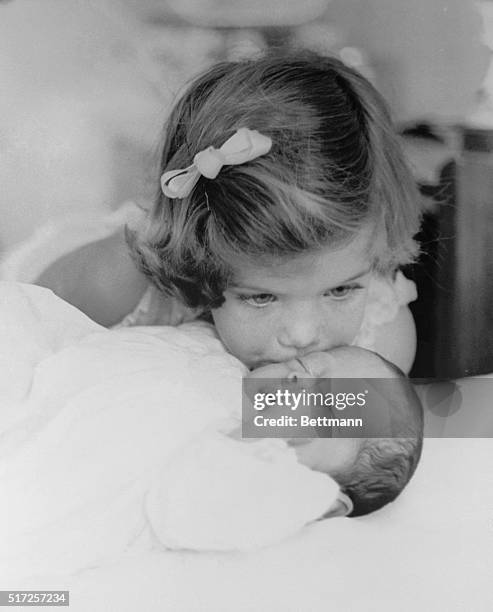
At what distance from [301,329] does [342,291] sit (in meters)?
0.08

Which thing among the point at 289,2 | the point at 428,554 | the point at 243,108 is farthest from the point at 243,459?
the point at 289,2

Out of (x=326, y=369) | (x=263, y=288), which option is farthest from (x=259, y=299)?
(x=326, y=369)

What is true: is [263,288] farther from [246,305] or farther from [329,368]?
[329,368]

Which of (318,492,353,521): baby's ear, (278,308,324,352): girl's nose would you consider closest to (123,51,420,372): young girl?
(278,308,324,352): girl's nose

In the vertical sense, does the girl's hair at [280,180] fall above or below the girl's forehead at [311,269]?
above

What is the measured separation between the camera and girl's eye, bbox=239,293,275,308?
91 centimetres

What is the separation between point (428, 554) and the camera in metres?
0.91

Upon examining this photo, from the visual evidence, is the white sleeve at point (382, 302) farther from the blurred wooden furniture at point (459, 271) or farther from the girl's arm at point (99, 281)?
the girl's arm at point (99, 281)

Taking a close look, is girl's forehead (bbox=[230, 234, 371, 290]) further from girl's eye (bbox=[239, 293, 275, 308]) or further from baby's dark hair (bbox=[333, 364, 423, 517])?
baby's dark hair (bbox=[333, 364, 423, 517])

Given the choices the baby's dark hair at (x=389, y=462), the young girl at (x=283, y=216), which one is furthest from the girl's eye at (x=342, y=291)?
the baby's dark hair at (x=389, y=462)

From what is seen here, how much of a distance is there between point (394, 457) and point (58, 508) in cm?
44

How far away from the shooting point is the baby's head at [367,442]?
0.88 metres

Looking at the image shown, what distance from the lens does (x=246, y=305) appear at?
91cm

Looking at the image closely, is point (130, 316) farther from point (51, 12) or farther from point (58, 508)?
point (51, 12)
